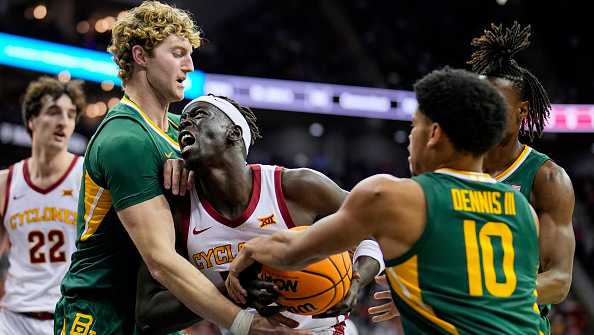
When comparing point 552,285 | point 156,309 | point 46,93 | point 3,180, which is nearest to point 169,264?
point 156,309

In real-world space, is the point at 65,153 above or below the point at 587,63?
below

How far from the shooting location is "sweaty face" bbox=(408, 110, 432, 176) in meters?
2.79

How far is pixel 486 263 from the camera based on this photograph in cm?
264

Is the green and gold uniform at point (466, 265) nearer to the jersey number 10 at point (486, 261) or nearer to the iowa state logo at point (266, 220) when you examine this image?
the jersey number 10 at point (486, 261)

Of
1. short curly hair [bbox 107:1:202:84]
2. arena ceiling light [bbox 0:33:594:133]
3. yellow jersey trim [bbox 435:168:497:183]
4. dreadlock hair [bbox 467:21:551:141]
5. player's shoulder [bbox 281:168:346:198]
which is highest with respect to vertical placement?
arena ceiling light [bbox 0:33:594:133]

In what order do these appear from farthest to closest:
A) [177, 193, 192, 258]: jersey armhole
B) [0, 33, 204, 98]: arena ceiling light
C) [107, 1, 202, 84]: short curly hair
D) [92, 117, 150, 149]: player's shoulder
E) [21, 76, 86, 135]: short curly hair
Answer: [0, 33, 204, 98]: arena ceiling light, [21, 76, 86, 135]: short curly hair, [107, 1, 202, 84]: short curly hair, [177, 193, 192, 258]: jersey armhole, [92, 117, 150, 149]: player's shoulder

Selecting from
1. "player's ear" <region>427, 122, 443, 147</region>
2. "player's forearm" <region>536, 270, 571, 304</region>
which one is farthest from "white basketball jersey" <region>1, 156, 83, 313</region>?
"player's ear" <region>427, 122, 443, 147</region>

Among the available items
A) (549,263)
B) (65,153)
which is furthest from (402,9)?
(549,263)

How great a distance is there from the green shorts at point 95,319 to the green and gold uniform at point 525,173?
2006 mm

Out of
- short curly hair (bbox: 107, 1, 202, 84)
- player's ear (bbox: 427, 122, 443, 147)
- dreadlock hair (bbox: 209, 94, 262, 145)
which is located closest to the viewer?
player's ear (bbox: 427, 122, 443, 147)

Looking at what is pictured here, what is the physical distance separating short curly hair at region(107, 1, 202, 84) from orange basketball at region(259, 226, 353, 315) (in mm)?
1467

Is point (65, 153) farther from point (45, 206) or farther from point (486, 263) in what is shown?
point (486, 263)

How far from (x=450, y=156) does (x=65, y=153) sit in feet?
11.7

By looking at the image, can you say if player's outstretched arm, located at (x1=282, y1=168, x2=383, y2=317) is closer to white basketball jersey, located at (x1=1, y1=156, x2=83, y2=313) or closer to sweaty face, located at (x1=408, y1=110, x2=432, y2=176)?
sweaty face, located at (x1=408, y1=110, x2=432, y2=176)
